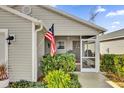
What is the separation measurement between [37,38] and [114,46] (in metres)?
7.04

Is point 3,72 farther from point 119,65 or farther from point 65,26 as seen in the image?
point 65,26

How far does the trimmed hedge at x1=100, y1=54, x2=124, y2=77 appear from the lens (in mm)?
12336

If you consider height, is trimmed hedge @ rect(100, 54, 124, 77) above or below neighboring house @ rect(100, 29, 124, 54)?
Result: below

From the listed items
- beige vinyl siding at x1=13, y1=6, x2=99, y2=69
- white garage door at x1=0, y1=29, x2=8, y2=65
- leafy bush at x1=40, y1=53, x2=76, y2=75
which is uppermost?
beige vinyl siding at x1=13, y1=6, x2=99, y2=69

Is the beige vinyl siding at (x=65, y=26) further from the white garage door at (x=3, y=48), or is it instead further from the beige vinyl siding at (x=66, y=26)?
the white garage door at (x=3, y=48)

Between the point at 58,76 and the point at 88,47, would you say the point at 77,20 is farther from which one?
the point at 58,76

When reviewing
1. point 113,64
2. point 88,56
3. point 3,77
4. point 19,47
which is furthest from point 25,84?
point 88,56

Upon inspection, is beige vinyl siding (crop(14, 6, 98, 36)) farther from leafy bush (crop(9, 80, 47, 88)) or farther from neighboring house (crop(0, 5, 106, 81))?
leafy bush (crop(9, 80, 47, 88))

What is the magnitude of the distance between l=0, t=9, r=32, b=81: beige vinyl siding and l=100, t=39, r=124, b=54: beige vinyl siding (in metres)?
7.25

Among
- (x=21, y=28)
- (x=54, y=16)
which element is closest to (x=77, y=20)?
(x=54, y=16)

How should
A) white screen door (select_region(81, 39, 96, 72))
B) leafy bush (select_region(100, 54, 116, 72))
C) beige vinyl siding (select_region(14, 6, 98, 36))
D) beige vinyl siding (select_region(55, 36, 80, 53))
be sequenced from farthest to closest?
beige vinyl siding (select_region(55, 36, 80, 53)) < white screen door (select_region(81, 39, 96, 72)) < beige vinyl siding (select_region(14, 6, 98, 36)) < leafy bush (select_region(100, 54, 116, 72))

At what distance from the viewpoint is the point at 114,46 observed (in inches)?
681

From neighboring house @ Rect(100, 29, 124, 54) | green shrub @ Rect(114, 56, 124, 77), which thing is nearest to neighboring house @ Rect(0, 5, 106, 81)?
neighboring house @ Rect(100, 29, 124, 54)
